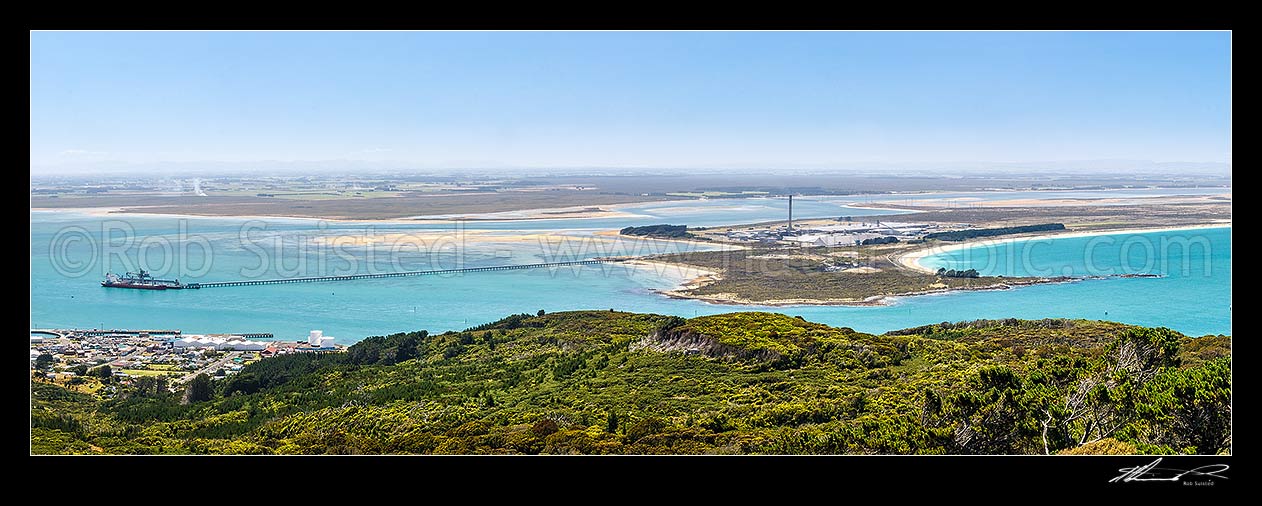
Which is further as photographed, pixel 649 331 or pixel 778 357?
pixel 649 331

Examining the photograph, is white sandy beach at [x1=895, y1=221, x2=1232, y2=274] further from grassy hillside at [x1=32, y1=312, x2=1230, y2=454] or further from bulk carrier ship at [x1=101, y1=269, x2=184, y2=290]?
bulk carrier ship at [x1=101, y1=269, x2=184, y2=290]

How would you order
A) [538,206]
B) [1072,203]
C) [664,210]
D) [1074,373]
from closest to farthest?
[1074,373]
[1072,203]
[538,206]
[664,210]

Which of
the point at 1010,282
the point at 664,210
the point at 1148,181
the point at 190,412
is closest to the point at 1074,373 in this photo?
the point at 190,412

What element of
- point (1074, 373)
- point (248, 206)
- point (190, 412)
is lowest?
point (190, 412)

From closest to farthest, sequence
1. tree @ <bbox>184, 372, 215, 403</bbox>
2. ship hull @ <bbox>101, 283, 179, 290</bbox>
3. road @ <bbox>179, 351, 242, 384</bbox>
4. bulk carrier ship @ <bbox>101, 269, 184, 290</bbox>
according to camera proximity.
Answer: tree @ <bbox>184, 372, 215, 403</bbox>
road @ <bbox>179, 351, 242, 384</bbox>
ship hull @ <bbox>101, 283, 179, 290</bbox>
bulk carrier ship @ <bbox>101, 269, 184, 290</bbox>

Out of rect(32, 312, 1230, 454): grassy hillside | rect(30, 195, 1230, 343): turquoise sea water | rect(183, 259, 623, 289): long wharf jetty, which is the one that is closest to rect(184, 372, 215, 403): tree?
rect(32, 312, 1230, 454): grassy hillside

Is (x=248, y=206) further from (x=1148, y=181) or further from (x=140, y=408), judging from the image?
(x=1148, y=181)

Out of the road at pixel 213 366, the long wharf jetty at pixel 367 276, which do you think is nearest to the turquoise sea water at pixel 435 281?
the long wharf jetty at pixel 367 276
